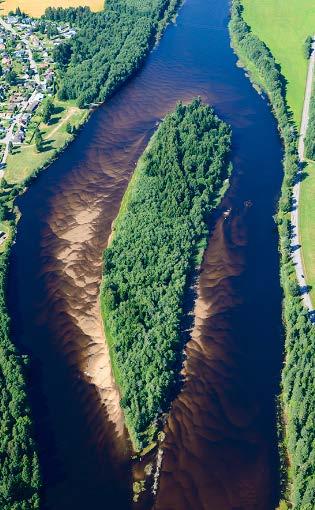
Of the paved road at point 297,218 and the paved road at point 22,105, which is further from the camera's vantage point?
the paved road at point 22,105

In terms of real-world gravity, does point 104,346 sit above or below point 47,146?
below

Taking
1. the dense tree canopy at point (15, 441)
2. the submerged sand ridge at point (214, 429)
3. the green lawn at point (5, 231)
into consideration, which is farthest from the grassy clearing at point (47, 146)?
the submerged sand ridge at point (214, 429)

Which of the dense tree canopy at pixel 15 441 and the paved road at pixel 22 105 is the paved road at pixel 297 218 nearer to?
the dense tree canopy at pixel 15 441

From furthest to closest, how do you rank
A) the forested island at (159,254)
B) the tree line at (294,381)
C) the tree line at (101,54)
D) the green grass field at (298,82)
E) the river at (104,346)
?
the tree line at (101,54), the green grass field at (298,82), the forested island at (159,254), the river at (104,346), the tree line at (294,381)

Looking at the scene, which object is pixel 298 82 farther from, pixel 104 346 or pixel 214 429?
pixel 214 429

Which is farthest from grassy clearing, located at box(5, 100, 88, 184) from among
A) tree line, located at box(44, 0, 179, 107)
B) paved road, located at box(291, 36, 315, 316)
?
paved road, located at box(291, 36, 315, 316)

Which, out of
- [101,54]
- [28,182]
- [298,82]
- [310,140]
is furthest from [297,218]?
[101,54]
